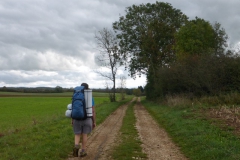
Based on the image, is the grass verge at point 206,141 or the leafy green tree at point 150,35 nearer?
the grass verge at point 206,141

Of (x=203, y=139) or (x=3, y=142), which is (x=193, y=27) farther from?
(x=3, y=142)

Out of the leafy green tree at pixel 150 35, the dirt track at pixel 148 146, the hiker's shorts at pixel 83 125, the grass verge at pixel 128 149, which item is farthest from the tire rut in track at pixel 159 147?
the leafy green tree at pixel 150 35

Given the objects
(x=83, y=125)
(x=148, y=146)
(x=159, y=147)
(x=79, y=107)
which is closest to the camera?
(x=79, y=107)

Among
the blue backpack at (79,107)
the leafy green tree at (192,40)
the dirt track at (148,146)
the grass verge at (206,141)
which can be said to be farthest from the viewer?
the leafy green tree at (192,40)

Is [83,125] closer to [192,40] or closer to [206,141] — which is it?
[206,141]

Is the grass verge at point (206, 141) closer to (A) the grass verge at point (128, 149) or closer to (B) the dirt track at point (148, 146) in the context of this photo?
(B) the dirt track at point (148, 146)

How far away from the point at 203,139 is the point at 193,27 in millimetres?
23965

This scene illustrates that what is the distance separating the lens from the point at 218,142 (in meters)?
8.80

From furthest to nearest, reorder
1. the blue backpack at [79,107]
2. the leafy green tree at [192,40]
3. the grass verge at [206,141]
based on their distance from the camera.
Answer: the leafy green tree at [192,40], the grass verge at [206,141], the blue backpack at [79,107]

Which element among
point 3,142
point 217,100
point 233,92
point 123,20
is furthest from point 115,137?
point 123,20

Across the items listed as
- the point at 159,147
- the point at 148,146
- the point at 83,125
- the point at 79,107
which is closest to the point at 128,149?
the point at 148,146

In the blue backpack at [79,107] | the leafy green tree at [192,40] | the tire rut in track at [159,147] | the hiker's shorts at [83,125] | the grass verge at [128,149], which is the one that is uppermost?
the leafy green tree at [192,40]

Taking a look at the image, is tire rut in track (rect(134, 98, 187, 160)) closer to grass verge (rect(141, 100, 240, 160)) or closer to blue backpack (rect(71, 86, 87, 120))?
grass verge (rect(141, 100, 240, 160))

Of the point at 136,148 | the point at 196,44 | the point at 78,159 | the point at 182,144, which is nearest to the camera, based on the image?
the point at 78,159
